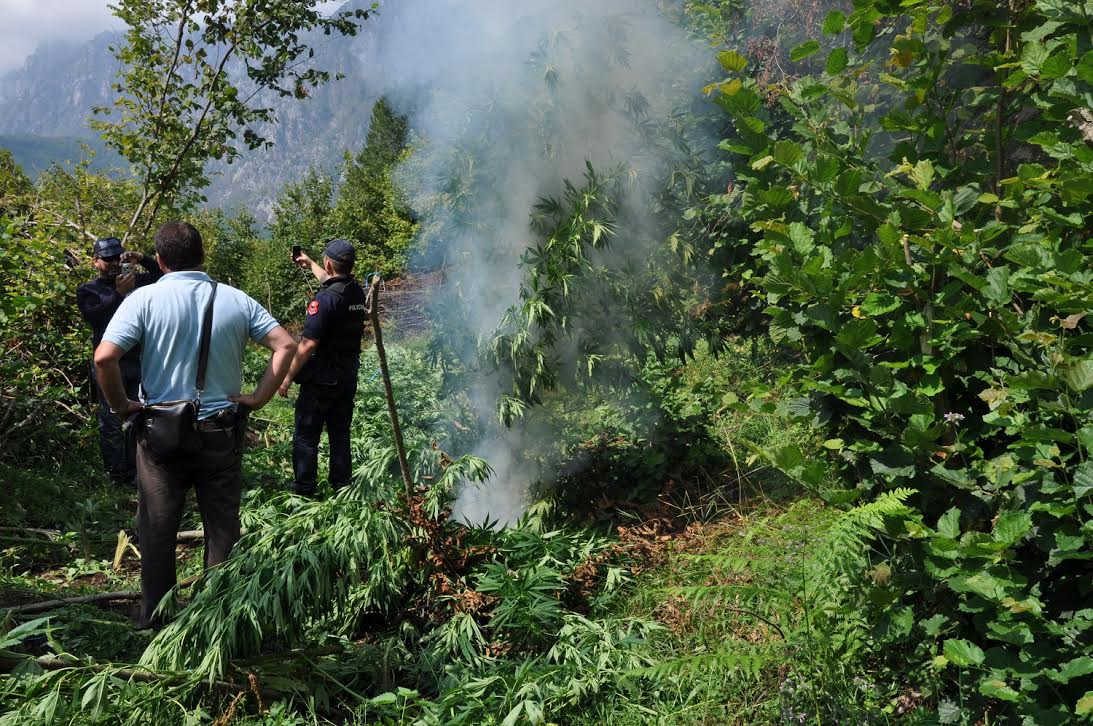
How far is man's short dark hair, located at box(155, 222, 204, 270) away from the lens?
3205 millimetres

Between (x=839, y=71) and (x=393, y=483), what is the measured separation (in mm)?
2599

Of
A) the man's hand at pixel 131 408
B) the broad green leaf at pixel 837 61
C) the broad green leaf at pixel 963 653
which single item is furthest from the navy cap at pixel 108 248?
the broad green leaf at pixel 963 653

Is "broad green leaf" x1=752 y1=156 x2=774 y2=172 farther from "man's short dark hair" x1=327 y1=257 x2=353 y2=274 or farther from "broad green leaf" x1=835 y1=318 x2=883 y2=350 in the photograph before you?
"man's short dark hair" x1=327 y1=257 x2=353 y2=274

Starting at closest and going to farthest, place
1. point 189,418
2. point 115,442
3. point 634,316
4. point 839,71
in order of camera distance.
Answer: point 839,71, point 189,418, point 634,316, point 115,442

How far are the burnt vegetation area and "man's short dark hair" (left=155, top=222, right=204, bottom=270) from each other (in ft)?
3.82

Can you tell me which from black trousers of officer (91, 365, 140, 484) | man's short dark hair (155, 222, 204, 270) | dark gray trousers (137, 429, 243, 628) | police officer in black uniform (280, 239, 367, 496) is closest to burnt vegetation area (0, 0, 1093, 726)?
dark gray trousers (137, 429, 243, 628)

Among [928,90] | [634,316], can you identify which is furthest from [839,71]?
[634,316]

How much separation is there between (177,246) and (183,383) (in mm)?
569

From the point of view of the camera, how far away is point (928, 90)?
7.99 feet

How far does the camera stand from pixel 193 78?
25.1ft

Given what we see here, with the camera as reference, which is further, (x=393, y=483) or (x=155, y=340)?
(x=393, y=483)

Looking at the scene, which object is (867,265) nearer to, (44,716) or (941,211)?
(941,211)

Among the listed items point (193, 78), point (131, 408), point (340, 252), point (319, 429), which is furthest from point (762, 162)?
point (193, 78)

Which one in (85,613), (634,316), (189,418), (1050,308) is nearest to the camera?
(1050,308)
